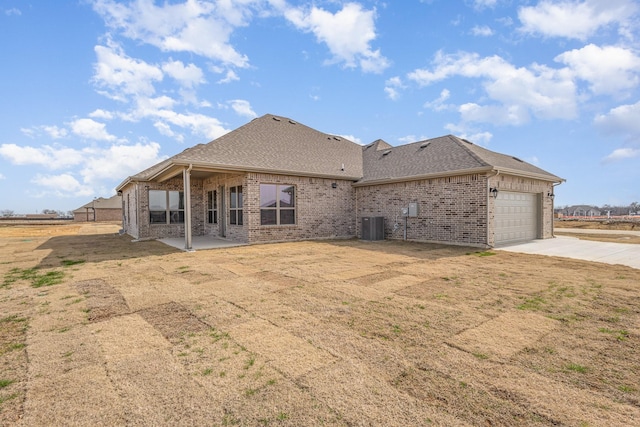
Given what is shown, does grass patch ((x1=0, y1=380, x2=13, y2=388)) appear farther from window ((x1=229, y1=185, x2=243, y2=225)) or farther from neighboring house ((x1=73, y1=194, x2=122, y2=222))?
neighboring house ((x1=73, y1=194, x2=122, y2=222))

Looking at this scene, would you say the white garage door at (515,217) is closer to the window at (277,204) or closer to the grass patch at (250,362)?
the window at (277,204)

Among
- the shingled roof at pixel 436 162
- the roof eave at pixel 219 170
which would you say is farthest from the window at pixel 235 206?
the shingled roof at pixel 436 162

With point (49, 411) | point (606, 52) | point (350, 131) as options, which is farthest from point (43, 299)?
point (350, 131)

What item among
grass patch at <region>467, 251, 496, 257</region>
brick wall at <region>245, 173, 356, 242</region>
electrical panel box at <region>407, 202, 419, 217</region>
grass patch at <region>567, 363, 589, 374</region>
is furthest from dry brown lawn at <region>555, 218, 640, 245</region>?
grass patch at <region>567, 363, 589, 374</region>

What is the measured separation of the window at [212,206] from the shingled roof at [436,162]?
23.1 feet

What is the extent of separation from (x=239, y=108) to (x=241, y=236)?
30.8ft

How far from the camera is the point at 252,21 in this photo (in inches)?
438

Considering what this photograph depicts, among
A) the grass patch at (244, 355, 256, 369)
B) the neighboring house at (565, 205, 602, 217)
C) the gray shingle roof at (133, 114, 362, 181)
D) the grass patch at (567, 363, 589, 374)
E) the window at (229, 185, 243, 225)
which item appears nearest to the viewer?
the grass patch at (567, 363, 589, 374)

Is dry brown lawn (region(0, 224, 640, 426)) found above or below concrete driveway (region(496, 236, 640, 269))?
above

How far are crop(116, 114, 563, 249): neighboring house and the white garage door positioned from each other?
0.04 m

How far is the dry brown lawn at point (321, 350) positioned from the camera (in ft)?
6.97

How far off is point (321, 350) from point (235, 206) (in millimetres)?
10621

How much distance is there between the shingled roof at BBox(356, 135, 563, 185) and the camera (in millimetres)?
10991

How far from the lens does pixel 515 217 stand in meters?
12.2
